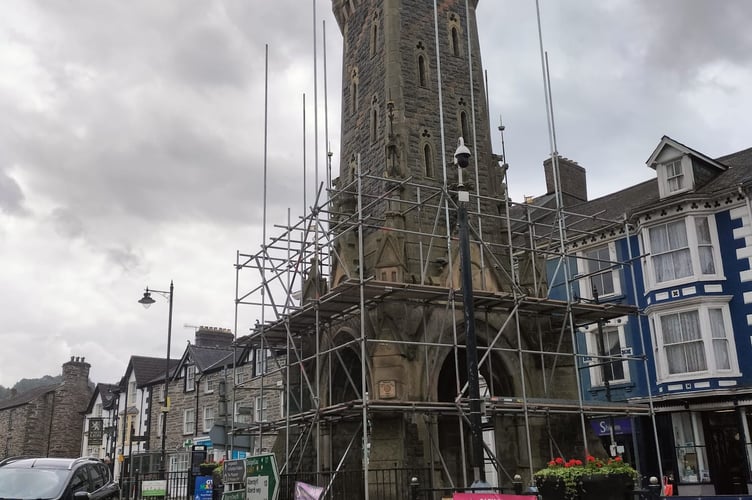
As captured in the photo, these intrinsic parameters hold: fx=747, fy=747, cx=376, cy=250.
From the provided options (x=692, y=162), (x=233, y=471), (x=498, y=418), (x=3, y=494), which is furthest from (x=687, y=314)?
(x=3, y=494)

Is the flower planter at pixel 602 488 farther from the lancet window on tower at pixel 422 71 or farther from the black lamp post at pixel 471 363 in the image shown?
the lancet window on tower at pixel 422 71

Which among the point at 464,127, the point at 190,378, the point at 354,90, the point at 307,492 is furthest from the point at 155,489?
the point at 190,378

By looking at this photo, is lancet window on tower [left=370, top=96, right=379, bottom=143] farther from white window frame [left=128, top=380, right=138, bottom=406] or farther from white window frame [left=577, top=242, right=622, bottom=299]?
white window frame [left=128, top=380, right=138, bottom=406]

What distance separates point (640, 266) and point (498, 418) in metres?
13.6

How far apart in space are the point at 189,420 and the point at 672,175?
98.7ft

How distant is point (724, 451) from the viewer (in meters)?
25.1

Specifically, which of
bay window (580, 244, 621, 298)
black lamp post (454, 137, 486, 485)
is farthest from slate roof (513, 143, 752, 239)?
black lamp post (454, 137, 486, 485)

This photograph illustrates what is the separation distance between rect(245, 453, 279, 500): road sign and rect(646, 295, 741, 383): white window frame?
702 inches

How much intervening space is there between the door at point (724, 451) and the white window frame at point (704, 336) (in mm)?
1459

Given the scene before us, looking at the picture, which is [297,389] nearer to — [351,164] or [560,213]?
[351,164]

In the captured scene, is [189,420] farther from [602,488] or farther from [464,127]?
[602,488]

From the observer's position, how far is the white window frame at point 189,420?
43.3 meters

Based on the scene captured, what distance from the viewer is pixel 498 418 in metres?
17.0

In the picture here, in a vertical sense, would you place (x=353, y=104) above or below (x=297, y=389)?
above
